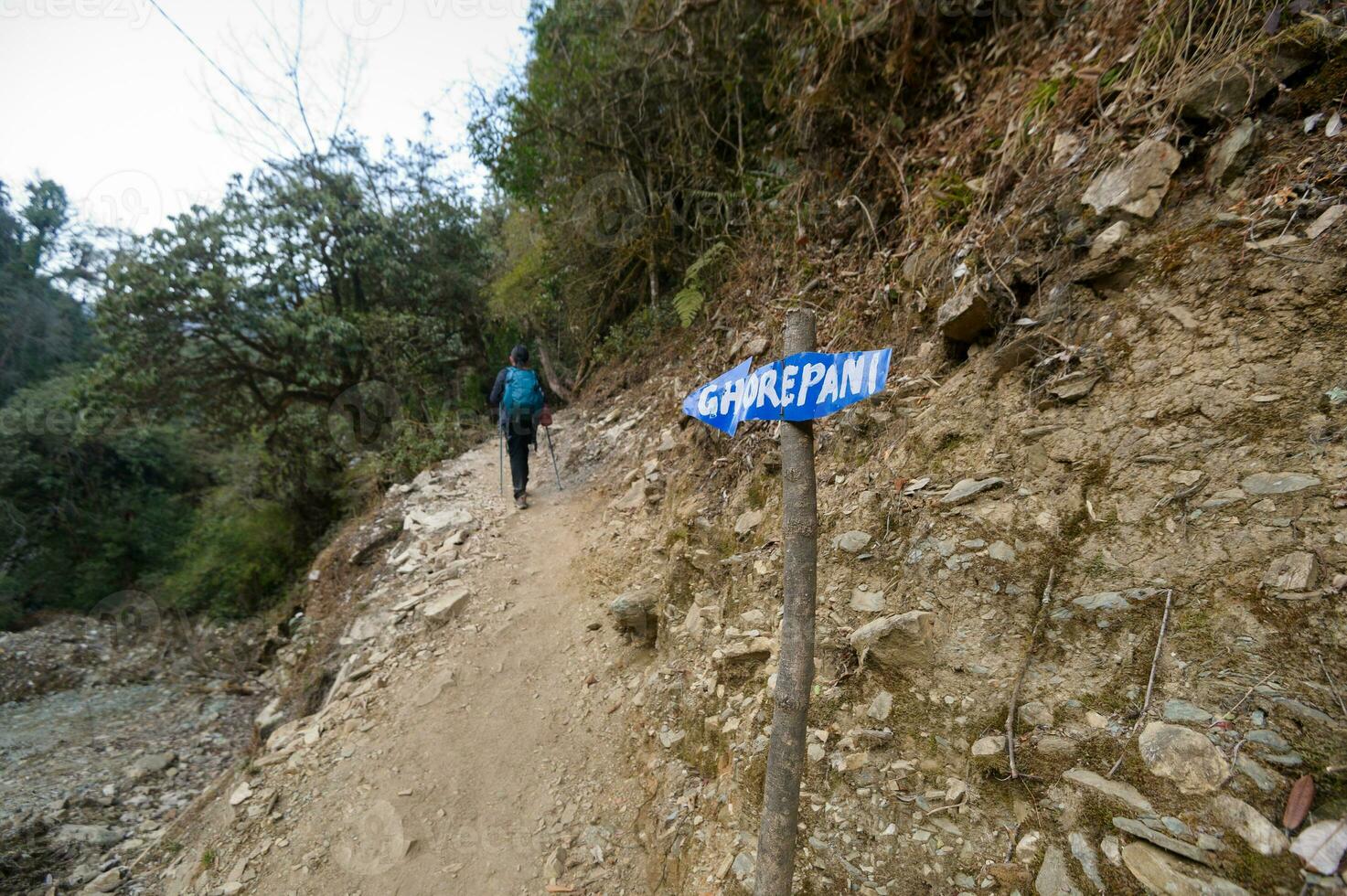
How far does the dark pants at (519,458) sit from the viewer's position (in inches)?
282

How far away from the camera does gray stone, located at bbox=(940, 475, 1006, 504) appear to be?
2611 mm

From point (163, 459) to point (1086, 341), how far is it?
22972 millimetres

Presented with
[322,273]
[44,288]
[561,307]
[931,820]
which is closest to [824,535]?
[931,820]

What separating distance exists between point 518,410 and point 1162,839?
6.57 m

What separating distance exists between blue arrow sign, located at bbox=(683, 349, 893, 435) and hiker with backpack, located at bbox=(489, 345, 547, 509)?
5.34 meters

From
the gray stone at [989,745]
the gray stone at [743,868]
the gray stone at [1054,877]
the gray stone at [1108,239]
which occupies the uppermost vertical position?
the gray stone at [1108,239]

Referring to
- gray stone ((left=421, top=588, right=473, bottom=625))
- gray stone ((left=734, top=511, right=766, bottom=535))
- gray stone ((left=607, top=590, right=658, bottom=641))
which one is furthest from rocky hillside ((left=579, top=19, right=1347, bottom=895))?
gray stone ((left=421, top=588, right=473, bottom=625))

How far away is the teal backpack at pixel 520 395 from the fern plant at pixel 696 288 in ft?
7.26

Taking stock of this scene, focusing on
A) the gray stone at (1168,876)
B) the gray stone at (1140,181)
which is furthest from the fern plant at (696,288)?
the gray stone at (1168,876)

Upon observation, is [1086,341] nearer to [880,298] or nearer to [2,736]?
[880,298]

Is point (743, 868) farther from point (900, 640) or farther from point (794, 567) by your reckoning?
point (794, 567)

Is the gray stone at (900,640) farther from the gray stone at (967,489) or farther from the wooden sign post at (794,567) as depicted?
the wooden sign post at (794,567)

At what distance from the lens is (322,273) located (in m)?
12.1

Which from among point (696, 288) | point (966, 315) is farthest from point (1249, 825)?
point (696, 288)
